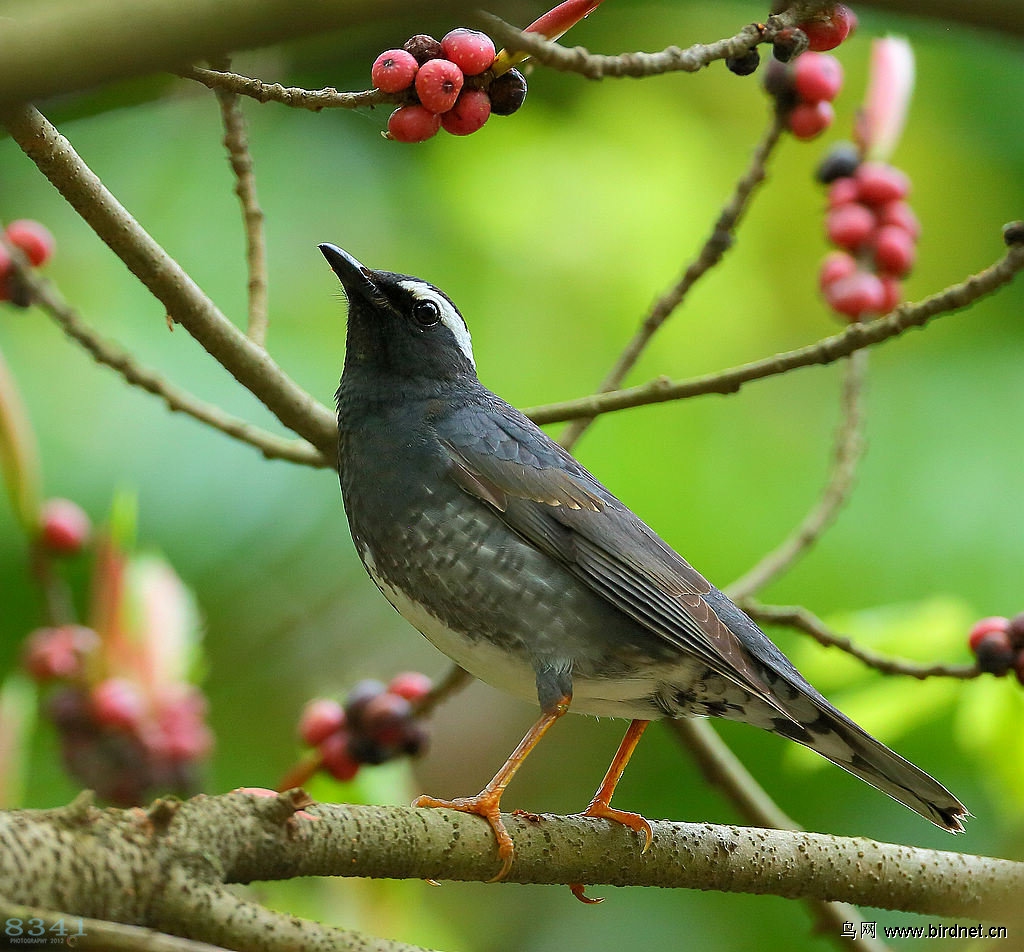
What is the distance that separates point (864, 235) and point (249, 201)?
6.57 ft

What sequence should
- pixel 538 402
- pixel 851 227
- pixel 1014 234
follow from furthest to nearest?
pixel 538 402 < pixel 851 227 < pixel 1014 234

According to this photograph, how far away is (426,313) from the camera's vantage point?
4.07 m

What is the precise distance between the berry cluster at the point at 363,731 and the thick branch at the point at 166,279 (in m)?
0.78

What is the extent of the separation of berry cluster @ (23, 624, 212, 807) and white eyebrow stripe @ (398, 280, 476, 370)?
1430mm

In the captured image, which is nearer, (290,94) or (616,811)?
(290,94)

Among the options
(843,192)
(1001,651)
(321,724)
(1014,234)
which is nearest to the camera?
(1014,234)

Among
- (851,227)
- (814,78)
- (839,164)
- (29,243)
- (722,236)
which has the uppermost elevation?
(839,164)

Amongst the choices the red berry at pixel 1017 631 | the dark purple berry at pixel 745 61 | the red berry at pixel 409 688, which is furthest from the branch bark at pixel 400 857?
the dark purple berry at pixel 745 61

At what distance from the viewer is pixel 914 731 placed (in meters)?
6.03

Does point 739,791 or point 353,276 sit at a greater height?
point 353,276

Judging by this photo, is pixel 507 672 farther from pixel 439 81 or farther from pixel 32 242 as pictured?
pixel 32 242

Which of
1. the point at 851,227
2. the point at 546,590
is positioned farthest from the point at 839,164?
the point at 546,590

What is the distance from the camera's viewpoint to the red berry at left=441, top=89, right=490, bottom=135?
256cm

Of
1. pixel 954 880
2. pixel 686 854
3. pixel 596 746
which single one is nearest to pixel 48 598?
pixel 686 854
